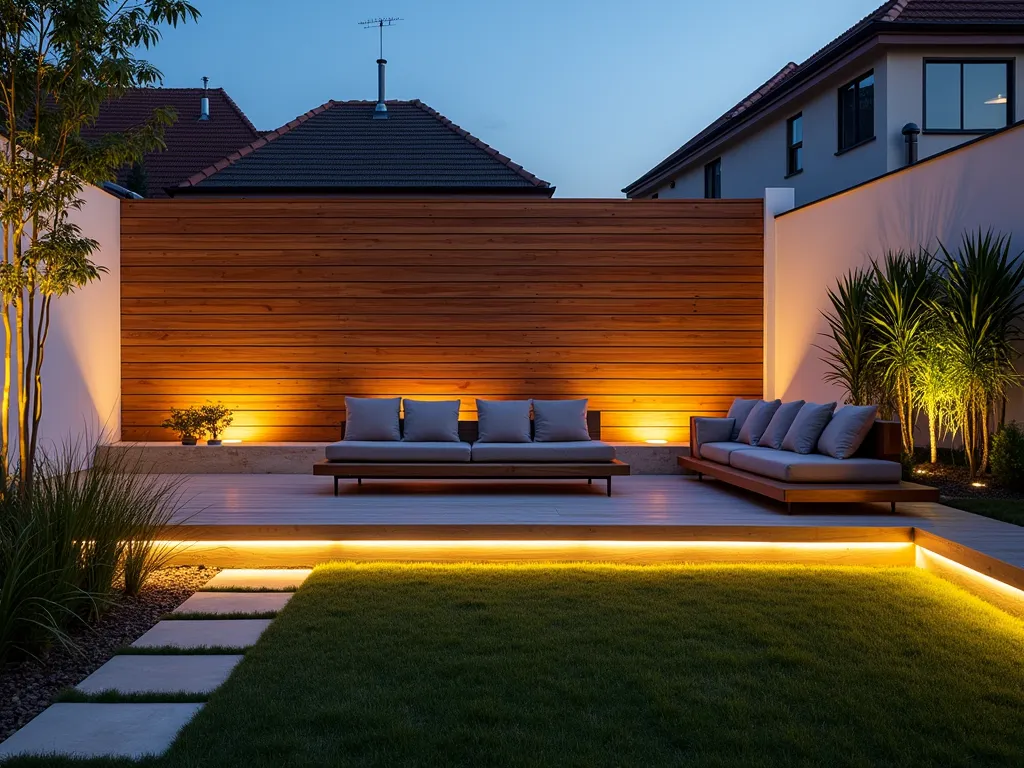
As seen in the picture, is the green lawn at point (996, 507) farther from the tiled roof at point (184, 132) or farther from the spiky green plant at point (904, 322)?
the tiled roof at point (184, 132)

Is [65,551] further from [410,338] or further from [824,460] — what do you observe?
[410,338]

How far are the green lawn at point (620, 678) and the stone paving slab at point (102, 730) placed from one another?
3.5 inches

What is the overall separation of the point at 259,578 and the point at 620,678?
242 centimetres

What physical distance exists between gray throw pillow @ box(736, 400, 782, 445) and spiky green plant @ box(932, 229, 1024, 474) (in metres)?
1.49

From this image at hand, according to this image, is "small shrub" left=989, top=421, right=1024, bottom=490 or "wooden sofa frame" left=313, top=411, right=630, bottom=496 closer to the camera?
"small shrub" left=989, top=421, right=1024, bottom=490

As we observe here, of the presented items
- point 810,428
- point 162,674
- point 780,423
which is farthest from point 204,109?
point 162,674

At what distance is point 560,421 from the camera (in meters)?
7.27

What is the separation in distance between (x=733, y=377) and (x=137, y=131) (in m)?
6.17

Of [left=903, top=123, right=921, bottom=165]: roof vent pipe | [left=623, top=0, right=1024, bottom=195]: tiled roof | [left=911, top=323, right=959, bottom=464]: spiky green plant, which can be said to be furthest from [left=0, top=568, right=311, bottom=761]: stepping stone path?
[left=623, top=0, right=1024, bottom=195]: tiled roof

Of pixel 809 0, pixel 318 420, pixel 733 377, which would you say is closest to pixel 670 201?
pixel 733 377

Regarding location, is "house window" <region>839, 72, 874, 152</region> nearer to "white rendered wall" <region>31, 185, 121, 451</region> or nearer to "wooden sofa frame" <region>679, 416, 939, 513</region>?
"wooden sofa frame" <region>679, 416, 939, 513</region>

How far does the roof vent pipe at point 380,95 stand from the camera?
12578mm

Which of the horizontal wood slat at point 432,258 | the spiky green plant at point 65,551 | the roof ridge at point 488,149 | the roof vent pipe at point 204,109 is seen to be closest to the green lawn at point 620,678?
the spiky green plant at point 65,551

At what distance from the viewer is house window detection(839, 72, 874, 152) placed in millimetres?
10312
